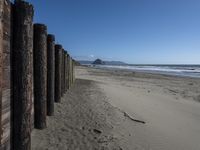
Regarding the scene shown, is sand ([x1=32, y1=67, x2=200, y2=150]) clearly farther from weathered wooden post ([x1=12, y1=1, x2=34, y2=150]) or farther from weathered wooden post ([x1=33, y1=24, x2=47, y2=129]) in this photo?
weathered wooden post ([x1=12, y1=1, x2=34, y2=150])

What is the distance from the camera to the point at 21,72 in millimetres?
3607

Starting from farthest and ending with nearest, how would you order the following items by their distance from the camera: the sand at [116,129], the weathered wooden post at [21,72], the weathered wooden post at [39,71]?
the sand at [116,129], the weathered wooden post at [39,71], the weathered wooden post at [21,72]

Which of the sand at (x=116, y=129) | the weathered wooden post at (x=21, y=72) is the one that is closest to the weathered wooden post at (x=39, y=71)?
the sand at (x=116, y=129)

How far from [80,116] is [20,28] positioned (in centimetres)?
377

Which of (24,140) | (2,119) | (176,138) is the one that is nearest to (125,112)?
(176,138)

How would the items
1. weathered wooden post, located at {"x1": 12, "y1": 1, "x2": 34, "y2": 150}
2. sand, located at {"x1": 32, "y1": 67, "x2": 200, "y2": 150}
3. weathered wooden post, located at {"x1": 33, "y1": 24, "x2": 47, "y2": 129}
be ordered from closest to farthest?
weathered wooden post, located at {"x1": 12, "y1": 1, "x2": 34, "y2": 150}, weathered wooden post, located at {"x1": 33, "y1": 24, "x2": 47, "y2": 129}, sand, located at {"x1": 32, "y1": 67, "x2": 200, "y2": 150}

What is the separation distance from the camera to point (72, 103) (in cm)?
852

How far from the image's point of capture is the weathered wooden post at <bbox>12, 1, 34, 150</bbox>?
352 cm

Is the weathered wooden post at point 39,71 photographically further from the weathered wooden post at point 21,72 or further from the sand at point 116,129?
the weathered wooden post at point 21,72

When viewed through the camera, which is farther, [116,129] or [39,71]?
[116,129]

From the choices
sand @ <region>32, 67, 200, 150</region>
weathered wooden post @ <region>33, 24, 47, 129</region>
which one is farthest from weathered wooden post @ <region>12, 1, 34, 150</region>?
weathered wooden post @ <region>33, 24, 47, 129</region>

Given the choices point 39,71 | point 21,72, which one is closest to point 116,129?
point 39,71

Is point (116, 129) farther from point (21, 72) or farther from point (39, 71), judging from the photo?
point (21, 72)

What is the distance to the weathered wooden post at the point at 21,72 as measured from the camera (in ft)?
11.5
